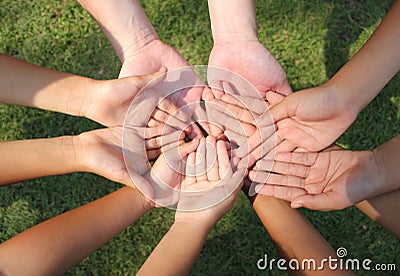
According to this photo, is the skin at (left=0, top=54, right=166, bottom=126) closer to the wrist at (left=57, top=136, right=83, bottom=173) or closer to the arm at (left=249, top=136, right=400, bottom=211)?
the wrist at (left=57, top=136, right=83, bottom=173)

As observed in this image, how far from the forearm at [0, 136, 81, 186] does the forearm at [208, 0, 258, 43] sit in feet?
2.66

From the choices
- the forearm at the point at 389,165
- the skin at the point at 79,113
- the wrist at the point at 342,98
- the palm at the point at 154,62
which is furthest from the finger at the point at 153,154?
the forearm at the point at 389,165

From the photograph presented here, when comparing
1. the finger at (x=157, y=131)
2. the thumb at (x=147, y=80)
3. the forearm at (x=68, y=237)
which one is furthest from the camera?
the finger at (x=157, y=131)

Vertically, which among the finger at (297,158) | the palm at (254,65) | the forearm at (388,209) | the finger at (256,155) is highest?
the palm at (254,65)

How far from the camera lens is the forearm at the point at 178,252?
159 cm

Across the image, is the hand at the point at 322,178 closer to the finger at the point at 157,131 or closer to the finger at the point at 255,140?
the finger at the point at 255,140

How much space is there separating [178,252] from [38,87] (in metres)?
0.82

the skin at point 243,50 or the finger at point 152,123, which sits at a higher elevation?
the skin at point 243,50

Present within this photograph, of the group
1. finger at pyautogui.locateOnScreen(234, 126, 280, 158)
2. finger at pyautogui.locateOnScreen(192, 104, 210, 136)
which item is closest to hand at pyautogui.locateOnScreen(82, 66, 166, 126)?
finger at pyautogui.locateOnScreen(192, 104, 210, 136)

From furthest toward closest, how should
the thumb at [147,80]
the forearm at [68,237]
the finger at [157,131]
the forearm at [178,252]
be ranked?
the finger at [157,131] → the thumb at [147,80] → the forearm at [178,252] → the forearm at [68,237]

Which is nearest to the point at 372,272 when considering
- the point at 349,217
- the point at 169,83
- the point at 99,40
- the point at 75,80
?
the point at 349,217

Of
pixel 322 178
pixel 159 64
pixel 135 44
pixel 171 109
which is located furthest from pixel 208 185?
pixel 135 44

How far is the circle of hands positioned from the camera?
1724 mm

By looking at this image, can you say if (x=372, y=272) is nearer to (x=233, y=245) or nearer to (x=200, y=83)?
(x=233, y=245)
